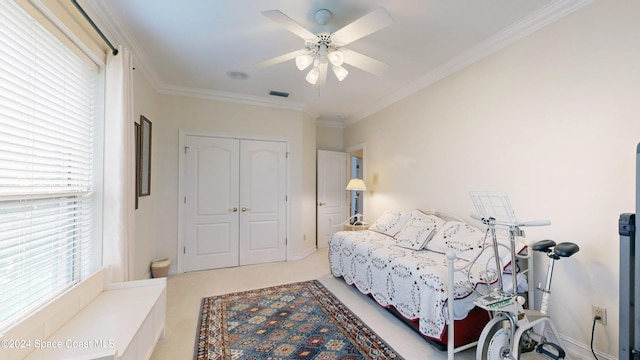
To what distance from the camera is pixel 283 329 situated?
2303 millimetres

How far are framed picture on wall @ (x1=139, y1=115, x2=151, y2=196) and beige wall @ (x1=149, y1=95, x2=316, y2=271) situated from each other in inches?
11.3

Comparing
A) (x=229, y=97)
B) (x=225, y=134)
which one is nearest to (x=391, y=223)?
(x=225, y=134)

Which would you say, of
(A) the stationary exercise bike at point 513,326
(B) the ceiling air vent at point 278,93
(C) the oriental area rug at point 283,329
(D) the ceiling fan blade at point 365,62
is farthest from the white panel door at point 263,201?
(A) the stationary exercise bike at point 513,326

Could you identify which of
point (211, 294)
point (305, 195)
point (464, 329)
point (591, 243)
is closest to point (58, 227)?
point (211, 294)

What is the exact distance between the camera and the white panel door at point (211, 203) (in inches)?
152

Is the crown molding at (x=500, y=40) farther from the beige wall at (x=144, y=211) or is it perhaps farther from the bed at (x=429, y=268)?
the beige wall at (x=144, y=211)

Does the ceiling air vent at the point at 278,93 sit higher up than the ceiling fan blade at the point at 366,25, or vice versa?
the ceiling air vent at the point at 278,93

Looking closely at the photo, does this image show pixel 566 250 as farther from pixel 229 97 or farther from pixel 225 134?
pixel 229 97

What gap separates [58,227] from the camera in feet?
5.26

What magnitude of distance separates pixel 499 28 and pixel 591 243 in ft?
6.30

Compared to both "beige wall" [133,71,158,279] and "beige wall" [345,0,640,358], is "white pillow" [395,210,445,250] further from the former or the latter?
"beige wall" [133,71,158,279]

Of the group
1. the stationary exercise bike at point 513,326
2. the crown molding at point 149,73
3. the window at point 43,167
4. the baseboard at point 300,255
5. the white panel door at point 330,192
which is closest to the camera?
the window at point 43,167

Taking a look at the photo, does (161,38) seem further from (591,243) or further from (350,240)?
(591,243)

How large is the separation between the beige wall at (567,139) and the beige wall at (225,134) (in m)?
2.41
